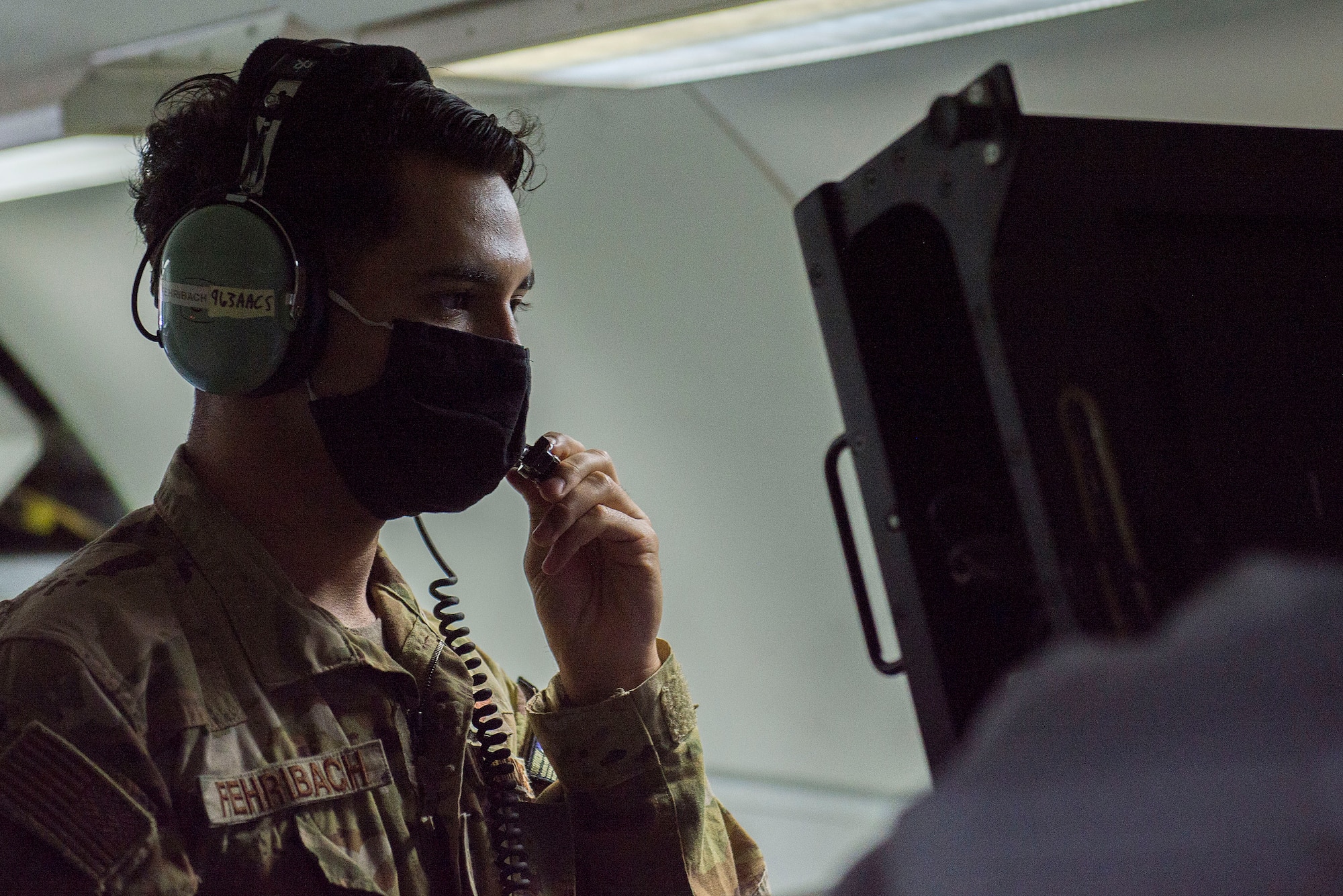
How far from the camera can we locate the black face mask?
140cm

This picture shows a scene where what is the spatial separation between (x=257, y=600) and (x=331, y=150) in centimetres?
56

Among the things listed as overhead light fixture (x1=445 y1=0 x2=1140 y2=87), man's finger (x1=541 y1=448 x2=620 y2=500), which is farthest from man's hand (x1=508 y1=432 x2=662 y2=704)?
overhead light fixture (x1=445 y1=0 x2=1140 y2=87)

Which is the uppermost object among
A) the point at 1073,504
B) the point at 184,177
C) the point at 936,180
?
the point at 184,177

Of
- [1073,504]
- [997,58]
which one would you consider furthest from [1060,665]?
[997,58]

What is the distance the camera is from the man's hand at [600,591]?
5.13 feet

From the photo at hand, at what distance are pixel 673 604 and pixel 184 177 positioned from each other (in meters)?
2.34

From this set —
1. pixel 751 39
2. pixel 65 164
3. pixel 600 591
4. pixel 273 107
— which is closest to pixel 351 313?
pixel 273 107

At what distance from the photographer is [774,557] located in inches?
130

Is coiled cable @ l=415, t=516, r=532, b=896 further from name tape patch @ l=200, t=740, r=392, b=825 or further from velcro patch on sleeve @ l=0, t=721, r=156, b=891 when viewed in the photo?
velcro patch on sleeve @ l=0, t=721, r=156, b=891

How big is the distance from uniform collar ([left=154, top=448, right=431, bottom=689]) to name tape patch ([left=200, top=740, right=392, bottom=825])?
9cm

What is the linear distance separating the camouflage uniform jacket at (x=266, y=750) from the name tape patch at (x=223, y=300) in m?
0.20

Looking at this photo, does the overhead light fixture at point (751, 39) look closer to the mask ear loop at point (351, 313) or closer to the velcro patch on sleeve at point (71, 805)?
the mask ear loop at point (351, 313)

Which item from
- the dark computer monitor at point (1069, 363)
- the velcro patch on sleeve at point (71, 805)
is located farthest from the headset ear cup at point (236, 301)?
the dark computer monitor at point (1069, 363)

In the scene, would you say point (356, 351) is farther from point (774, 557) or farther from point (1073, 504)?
point (774, 557)
